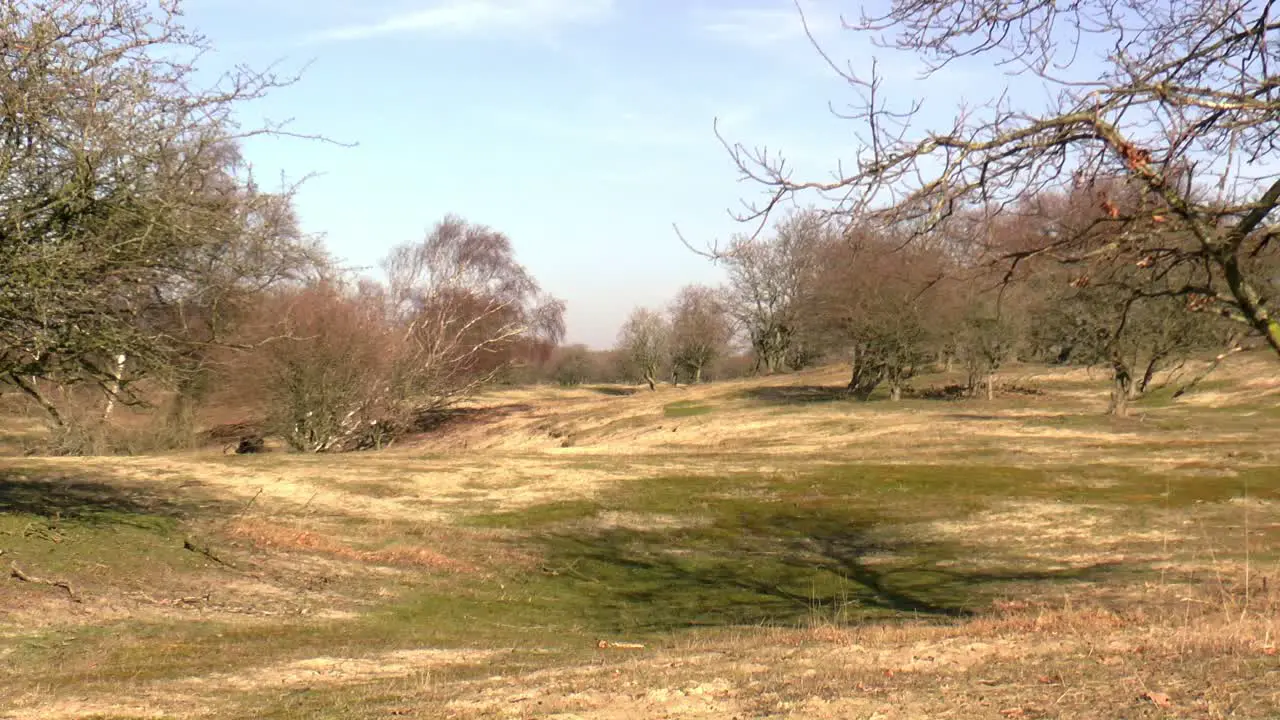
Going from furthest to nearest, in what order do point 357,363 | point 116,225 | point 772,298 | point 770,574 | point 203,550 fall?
1. point 772,298
2. point 357,363
3. point 770,574
4. point 203,550
5. point 116,225

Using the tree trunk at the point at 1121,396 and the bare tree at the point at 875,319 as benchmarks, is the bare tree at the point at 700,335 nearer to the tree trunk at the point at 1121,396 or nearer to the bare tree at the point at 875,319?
the bare tree at the point at 875,319

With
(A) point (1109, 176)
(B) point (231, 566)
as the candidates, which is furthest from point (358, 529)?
(A) point (1109, 176)

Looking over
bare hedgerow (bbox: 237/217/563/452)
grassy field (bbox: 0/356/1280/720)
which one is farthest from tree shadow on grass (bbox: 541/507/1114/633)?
bare hedgerow (bbox: 237/217/563/452)

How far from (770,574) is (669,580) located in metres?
1.87

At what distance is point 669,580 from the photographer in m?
18.1

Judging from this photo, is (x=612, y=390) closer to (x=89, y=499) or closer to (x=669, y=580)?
(x=89, y=499)

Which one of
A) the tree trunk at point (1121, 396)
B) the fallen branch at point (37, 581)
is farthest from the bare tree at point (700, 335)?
the fallen branch at point (37, 581)

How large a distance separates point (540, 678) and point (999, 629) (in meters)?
4.28

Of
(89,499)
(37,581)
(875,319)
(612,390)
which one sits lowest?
(37,581)

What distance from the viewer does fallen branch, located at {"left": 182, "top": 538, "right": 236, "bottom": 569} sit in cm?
1598

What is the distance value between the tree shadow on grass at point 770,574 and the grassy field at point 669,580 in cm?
10

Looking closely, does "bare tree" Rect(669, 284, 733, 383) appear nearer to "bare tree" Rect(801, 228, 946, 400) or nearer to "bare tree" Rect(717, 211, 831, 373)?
"bare tree" Rect(717, 211, 831, 373)

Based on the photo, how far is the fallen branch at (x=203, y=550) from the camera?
1598cm

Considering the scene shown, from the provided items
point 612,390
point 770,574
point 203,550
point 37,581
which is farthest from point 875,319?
point 37,581
